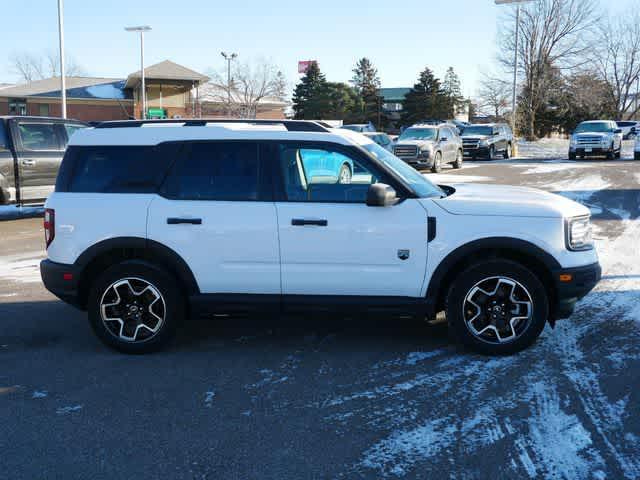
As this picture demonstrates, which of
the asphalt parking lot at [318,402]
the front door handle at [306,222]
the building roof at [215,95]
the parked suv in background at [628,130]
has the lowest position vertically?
the asphalt parking lot at [318,402]

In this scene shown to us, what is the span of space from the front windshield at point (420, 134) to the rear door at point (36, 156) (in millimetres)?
15729

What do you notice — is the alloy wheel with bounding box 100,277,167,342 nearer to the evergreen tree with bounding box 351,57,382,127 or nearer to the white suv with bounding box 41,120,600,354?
the white suv with bounding box 41,120,600,354

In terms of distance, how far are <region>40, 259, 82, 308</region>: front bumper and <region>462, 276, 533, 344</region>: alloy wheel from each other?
3.15 metres

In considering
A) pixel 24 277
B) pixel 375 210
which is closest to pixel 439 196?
pixel 375 210

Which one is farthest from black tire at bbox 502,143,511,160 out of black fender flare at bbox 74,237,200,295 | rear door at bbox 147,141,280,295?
black fender flare at bbox 74,237,200,295

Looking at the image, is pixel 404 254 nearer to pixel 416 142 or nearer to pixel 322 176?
pixel 322 176

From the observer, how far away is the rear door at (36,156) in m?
12.9

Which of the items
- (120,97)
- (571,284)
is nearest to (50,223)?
(571,284)

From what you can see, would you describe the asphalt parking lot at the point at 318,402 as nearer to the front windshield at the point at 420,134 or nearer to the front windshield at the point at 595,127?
the front windshield at the point at 420,134

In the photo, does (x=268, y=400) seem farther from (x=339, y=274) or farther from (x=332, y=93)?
(x=332, y=93)

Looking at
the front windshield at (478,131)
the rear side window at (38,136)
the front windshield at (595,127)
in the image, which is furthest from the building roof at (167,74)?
the rear side window at (38,136)

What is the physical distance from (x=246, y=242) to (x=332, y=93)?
74306 mm

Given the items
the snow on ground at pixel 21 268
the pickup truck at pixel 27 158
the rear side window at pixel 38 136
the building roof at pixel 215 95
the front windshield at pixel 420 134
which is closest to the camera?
the snow on ground at pixel 21 268

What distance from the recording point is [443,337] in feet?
19.3
